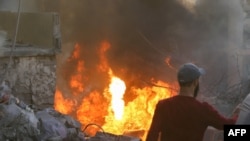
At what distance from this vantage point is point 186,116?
3801mm

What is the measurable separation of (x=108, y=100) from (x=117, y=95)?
0.26 metres

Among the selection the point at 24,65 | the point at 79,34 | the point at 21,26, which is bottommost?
the point at 24,65

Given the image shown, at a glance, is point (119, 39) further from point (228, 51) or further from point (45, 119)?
point (45, 119)

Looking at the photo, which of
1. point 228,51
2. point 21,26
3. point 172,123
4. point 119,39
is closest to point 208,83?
point 228,51

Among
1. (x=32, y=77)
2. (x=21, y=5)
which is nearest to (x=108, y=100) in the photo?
(x=32, y=77)

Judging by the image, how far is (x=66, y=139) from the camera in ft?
23.4

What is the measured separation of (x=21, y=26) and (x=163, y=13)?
4905 mm

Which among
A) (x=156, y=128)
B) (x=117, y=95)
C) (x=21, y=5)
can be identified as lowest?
(x=156, y=128)

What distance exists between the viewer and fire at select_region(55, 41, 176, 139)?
412 inches

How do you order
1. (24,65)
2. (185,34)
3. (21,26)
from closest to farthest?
(24,65) → (21,26) → (185,34)

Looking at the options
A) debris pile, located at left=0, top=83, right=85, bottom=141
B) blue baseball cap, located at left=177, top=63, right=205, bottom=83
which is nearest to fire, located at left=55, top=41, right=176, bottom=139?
debris pile, located at left=0, top=83, right=85, bottom=141

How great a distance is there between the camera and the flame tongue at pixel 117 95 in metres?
10.6

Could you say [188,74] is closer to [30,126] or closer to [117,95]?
[30,126]

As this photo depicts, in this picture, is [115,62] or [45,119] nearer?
[45,119]
